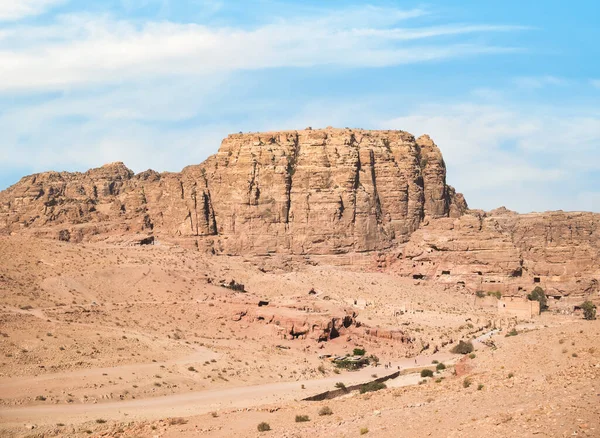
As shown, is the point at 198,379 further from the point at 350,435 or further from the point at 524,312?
the point at 524,312

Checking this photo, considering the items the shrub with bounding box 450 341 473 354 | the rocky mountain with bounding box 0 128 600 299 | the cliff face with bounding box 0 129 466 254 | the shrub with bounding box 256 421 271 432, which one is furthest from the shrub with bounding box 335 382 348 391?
the cliff face with bounding box 0 129 466 254

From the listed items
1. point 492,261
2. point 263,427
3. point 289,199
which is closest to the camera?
point 263,427

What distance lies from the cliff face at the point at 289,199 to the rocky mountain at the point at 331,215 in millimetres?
125

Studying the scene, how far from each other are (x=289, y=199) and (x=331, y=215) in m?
5.18

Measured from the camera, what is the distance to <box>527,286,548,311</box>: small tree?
247ft

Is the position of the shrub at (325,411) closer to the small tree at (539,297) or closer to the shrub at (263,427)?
the shrub at (263,427)

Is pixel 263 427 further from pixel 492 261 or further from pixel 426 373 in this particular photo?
pixel 492 261

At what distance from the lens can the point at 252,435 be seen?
25266 mm

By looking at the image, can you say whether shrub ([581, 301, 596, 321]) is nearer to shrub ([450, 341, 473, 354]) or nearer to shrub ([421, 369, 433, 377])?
shrub ([450, 341, 473, 354])

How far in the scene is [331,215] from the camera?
9319cm

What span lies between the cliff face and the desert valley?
0.75 ft

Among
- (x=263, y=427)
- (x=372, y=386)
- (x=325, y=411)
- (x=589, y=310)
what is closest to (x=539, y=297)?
(x=589, y=310)

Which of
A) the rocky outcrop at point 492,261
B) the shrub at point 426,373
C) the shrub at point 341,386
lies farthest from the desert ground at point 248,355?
the rocky outcrop at point 492,261

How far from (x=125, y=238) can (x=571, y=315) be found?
149 ft
